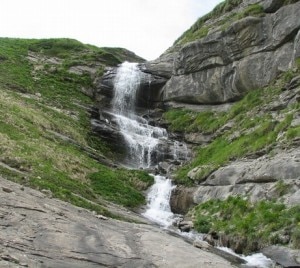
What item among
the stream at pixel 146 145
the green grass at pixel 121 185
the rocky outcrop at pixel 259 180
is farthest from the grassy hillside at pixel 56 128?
the rocky outcrop at pixel 259 180

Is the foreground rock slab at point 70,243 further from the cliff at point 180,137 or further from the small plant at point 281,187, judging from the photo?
the small plant at point 281,187

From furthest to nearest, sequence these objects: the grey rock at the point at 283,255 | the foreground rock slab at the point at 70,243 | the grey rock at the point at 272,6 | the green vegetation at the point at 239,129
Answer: the grey rock at the point at 272,6, the green vegetation at the point at 239,129, the grey rock at the point at 283,255, the foreground rock slab at the point at 70,243

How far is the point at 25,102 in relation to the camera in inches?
1800

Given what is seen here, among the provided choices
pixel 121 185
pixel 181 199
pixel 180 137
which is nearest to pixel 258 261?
pixel 181 199

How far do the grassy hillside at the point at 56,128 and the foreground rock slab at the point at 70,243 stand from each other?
5.51m

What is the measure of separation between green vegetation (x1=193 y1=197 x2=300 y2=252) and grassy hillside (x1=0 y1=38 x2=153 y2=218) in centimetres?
610

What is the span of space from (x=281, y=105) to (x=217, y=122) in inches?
427

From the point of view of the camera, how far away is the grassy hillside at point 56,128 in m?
26.4

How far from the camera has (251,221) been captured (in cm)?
2123

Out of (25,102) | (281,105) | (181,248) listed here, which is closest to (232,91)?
(281,105)

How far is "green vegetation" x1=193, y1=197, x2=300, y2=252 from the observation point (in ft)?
62.1

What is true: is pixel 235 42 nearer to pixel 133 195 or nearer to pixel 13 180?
pixel 133 195

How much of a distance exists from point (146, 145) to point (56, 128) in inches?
392

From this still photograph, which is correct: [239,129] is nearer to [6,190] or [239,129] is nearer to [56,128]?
[56,128]
